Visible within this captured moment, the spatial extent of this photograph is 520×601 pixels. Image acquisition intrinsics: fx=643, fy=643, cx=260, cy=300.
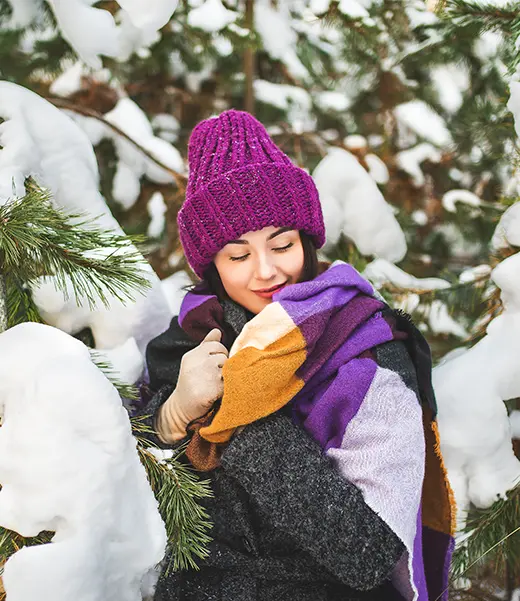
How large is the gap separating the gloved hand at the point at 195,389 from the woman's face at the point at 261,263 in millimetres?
123

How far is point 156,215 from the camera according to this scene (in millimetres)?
2895

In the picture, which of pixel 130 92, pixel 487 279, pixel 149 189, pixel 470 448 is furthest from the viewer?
pixel 130 92

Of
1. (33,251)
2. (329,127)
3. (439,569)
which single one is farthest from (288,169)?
(329,127)

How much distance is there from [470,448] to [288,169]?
775 millimetres

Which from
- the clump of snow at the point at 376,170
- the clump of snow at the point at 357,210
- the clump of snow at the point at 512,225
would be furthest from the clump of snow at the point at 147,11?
the clump of snow at the point at 376,170

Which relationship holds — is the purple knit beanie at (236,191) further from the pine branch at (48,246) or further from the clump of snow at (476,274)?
the clump of snow at (476,274)

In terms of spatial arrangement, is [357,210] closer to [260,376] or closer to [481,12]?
[481,12]

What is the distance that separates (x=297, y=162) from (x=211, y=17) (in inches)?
23.4

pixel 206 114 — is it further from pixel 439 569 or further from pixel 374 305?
pixel 439 569

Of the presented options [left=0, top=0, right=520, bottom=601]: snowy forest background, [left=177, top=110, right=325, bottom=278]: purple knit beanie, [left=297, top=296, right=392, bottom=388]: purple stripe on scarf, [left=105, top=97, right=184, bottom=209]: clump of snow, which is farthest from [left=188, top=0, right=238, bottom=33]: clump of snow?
[left=297, top=296, right=392, bottom=388]: purple stripe on scarf

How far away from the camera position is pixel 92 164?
1.61 metres

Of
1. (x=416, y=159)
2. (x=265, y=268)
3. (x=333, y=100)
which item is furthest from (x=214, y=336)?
(x=333, y=100)

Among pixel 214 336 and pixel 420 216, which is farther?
pixel 420 216

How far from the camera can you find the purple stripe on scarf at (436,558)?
1368 mm
